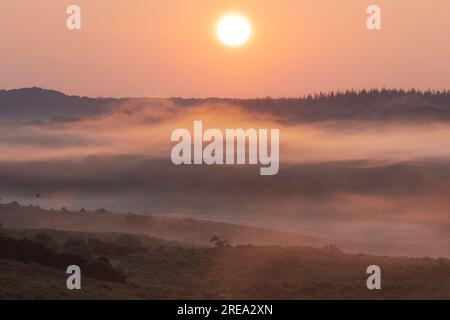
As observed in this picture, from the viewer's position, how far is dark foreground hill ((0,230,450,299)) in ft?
126

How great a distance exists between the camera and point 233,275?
46469 millimetres

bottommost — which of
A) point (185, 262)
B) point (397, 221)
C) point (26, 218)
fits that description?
point (185, 262)

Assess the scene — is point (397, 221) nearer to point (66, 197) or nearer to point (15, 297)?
point (66, 197)

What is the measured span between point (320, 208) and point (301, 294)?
149 m

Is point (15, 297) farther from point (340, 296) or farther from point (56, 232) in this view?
point (56, 232)

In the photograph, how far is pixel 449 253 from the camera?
271 feet

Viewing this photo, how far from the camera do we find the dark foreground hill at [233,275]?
3847 cm

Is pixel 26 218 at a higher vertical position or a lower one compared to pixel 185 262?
higher

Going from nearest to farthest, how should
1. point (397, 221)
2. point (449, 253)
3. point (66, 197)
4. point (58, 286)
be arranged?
point (58, 286)
point (449, 253)
point (397, 221)
point (66, 197)

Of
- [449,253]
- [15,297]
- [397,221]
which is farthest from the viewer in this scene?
[397,221]

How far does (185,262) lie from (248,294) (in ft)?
35.3

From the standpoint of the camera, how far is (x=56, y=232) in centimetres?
6216

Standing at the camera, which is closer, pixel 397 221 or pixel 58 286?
pixel 58 286
